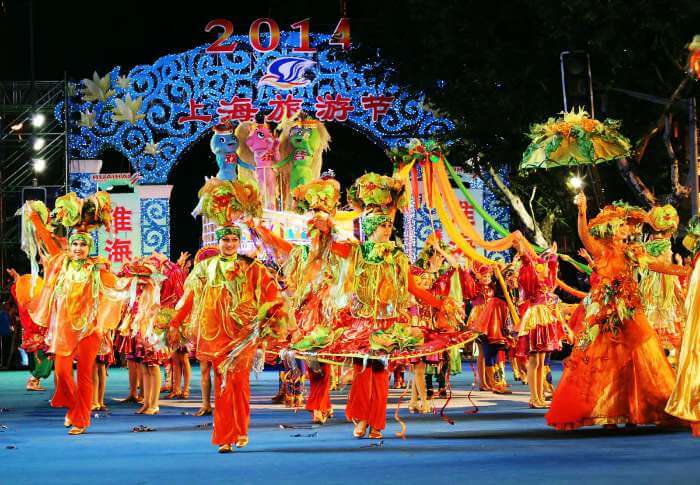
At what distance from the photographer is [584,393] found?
10453 mm

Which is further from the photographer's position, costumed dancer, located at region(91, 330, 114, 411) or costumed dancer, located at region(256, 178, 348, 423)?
costumed dancer, located at region(91, 330, 114, 411)

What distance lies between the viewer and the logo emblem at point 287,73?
867 inches

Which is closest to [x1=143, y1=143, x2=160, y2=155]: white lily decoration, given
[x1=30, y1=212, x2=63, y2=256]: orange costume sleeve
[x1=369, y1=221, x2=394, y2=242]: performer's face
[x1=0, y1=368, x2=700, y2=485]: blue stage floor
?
[x1=0, y1=368, x2=700, y2=485]: blue stage floor

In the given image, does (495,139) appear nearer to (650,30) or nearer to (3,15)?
(650,30)

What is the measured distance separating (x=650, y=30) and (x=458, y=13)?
10.1ft

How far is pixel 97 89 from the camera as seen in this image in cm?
2236

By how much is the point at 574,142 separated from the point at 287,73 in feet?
33.6

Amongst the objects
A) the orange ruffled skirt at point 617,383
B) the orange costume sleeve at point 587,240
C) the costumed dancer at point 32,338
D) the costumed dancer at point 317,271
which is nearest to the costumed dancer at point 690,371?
the orange ruffled skirt at point 617,383

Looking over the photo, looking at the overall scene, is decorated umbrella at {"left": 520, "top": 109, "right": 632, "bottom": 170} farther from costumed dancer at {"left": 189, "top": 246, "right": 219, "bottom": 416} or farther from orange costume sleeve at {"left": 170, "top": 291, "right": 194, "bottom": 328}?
orange costume sleeve at {"left": 170, "top": 291, "right": 194, "bottom": 328}

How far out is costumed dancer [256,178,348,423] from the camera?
413 inches

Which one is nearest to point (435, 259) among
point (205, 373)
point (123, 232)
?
point (205, 373)

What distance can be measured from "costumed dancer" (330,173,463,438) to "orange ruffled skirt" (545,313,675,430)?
3.79 feet

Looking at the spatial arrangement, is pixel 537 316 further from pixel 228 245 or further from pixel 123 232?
pixel 123 232

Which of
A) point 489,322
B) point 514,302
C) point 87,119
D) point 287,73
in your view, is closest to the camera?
point 489,322
